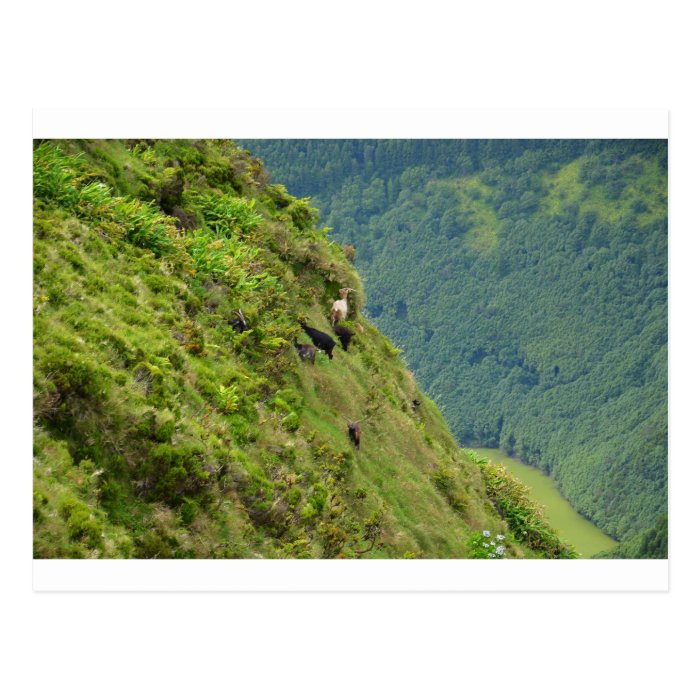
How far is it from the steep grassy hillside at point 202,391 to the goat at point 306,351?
8.2 inches

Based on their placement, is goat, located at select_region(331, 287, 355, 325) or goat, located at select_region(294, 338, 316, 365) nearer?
goat, located at select_region(294, 338, 316, 365)

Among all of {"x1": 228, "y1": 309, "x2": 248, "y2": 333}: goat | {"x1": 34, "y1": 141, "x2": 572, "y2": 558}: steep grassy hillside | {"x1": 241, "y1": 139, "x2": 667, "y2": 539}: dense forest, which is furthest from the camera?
{"x1": 241, "y1": 139, "x2": 667, "y2": 539}: dense forest

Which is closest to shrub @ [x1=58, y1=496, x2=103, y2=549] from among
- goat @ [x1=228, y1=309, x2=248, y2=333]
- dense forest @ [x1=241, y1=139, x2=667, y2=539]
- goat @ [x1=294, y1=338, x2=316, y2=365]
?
goat @ [x1=228, y1=309, x2=248, y2=333]

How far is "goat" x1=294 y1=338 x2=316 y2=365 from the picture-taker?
45.3ft

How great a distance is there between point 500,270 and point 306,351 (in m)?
109

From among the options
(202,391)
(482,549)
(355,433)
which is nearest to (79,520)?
(202,391)

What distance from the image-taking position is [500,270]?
119938 mm

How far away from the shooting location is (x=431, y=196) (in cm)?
13825

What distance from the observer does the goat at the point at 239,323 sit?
42.2 ft

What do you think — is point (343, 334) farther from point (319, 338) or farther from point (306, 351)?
point (306, 351)

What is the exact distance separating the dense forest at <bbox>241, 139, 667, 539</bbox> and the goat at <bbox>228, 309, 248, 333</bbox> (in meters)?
79.2

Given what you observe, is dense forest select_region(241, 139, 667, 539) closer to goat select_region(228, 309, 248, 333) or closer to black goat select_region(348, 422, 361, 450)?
black goat select_region(348, 422, 361, 450)
